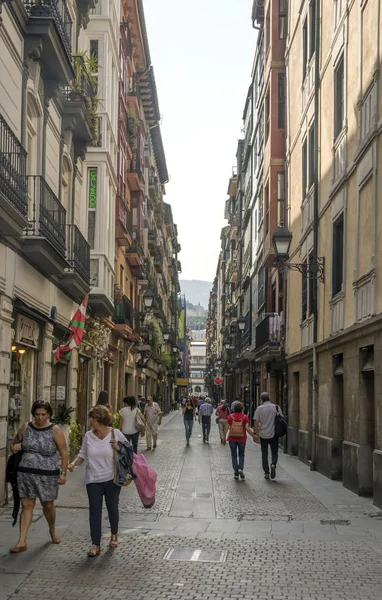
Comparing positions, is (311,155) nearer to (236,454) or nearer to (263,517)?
(236,454)

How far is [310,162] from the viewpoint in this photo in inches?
865

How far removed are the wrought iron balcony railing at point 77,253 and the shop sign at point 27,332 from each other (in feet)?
8.57

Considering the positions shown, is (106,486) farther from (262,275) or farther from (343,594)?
(262,275)

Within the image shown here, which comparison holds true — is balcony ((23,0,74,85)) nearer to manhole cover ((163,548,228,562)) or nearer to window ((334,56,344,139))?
window ((334,56,344,139))

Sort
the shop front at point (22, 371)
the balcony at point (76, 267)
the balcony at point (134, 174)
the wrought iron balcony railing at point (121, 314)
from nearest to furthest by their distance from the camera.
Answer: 1. the shop front at point (22, 371)
2. the balcony at point (76, 267)
3. the wrought iron balcony railing at point (121, 314)
4. the balcony at point (134, 174)

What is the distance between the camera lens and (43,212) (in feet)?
47.1

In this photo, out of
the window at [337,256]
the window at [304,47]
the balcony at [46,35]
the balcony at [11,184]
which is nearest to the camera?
the balcony at [11,184]

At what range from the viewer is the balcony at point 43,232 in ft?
44.9

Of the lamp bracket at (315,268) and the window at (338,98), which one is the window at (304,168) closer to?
the lamp bracket at (315,268)

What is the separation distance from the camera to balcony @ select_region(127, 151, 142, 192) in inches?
1400

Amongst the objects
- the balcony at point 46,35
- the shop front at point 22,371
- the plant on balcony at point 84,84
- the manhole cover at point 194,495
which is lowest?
the manhole cover at point 194,495

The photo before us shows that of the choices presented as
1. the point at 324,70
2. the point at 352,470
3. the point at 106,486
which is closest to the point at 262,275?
the point at 324,70

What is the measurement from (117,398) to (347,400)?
60.9 ft

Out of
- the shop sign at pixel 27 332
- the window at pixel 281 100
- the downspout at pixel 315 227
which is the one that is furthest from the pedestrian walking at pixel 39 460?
the window at pixel 281 100
